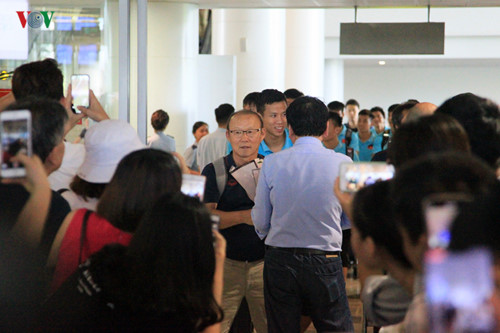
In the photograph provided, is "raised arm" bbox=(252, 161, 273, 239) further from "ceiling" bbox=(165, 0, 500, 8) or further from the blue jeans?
"ceiling" bbox=(165, 0, 500, 8)

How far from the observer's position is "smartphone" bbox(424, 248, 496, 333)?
115 centimetres

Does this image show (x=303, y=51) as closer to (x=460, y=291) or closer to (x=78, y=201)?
(x=78, y=201)

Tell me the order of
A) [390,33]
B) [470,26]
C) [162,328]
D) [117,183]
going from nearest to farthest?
[162,328] → [117,183] → [390,33] → [470,26]

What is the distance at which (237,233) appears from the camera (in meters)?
4.05

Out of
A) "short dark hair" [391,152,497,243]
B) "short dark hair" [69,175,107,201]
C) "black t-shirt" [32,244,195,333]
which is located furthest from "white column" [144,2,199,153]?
"short dark hair" [391,152,497,243]

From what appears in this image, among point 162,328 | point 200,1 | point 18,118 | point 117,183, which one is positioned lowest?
point 162,328

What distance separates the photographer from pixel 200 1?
830 cm

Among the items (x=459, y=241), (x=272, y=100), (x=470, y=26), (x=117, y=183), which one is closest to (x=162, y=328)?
(x=117, y=183)

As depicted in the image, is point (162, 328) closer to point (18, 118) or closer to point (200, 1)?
point (18, 118)

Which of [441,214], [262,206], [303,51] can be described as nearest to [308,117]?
[262,206]

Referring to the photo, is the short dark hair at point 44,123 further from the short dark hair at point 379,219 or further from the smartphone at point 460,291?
the smartphone at point 460,291

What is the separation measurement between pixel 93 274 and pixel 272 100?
127 inches

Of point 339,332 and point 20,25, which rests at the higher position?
point 20,25

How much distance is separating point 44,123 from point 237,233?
1951 millimetres
